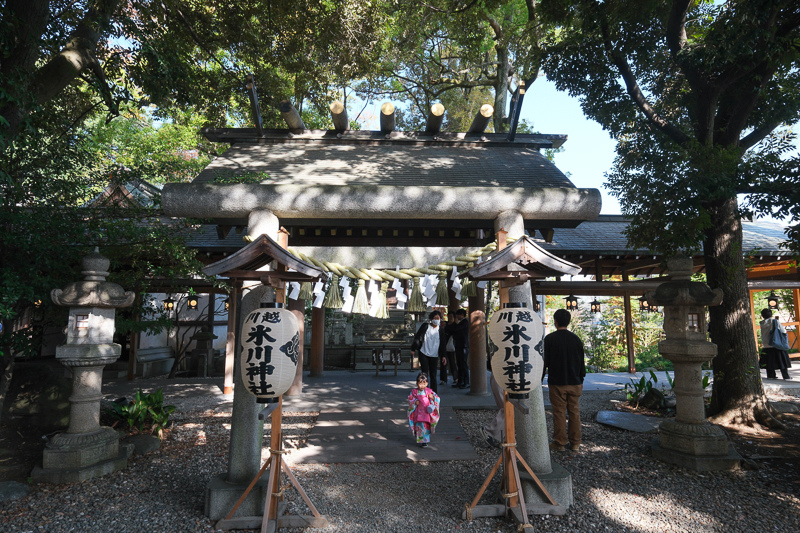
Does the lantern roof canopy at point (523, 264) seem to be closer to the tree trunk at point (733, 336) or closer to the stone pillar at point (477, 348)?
the tree trunk at point (733, 336)

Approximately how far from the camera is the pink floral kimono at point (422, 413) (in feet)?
18.7

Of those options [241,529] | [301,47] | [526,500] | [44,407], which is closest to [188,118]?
[301,47]

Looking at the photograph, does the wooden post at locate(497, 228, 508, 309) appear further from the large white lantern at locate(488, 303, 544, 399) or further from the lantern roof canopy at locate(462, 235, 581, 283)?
the large white lantern at locate(488, 303, 544, 399)

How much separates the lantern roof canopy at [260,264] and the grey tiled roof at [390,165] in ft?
5.01

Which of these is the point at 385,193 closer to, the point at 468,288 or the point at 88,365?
the point at 468,288

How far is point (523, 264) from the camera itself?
3.91 metres

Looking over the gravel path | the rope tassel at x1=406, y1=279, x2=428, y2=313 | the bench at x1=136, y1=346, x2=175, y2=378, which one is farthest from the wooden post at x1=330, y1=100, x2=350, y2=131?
the bench at x1=136, y1=346, x2=175, y2=378

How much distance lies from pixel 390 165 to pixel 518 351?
391 centimetres

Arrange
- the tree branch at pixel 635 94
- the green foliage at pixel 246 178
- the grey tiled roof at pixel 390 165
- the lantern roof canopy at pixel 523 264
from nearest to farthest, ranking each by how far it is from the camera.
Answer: the lantern roof canopy at pixel 523 264 < the green foliage at pixel 246 178 < the grey tiled roof at pixel 390 165 < the tree branch at pixel 635 94

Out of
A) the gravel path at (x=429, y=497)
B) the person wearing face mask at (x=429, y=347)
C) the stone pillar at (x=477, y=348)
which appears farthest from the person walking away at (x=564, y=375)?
the stone pillar at (x=477, y=348)

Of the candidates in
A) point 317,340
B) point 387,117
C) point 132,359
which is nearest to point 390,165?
point 387,117

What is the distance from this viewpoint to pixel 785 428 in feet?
20.2

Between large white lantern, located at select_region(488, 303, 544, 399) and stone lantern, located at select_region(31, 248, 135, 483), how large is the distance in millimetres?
4900

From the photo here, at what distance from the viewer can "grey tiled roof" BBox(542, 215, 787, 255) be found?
33.3ft
